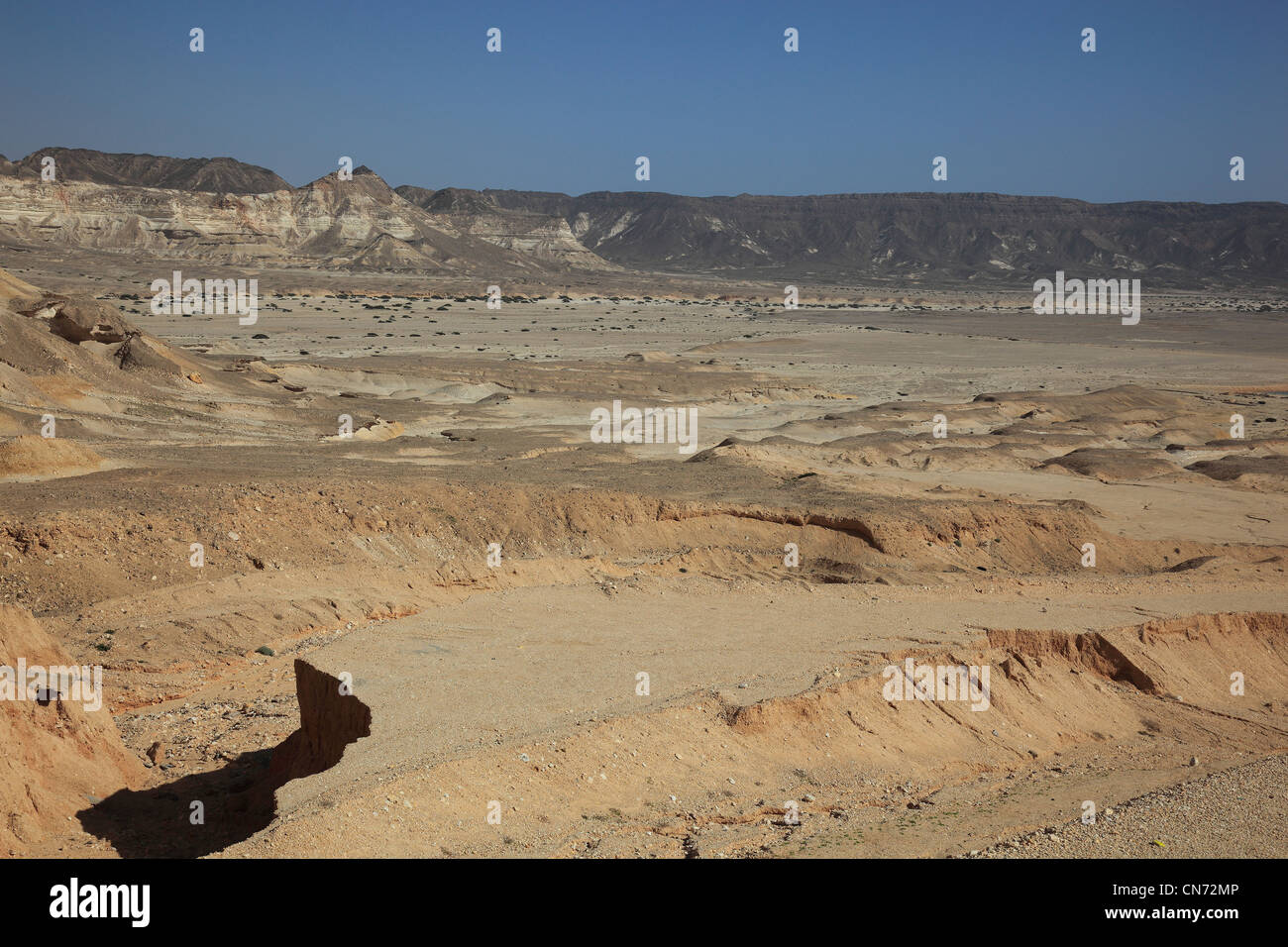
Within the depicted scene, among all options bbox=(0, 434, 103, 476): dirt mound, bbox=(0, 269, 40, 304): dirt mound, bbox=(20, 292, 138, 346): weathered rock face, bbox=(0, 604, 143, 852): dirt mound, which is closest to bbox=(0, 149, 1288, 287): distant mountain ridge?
bbox=(0, 269, 40, 304): dirt mound

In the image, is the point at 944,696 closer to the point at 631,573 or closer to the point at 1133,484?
the point at 631,573

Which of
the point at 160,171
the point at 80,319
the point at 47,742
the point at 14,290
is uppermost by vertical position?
the point at 160,171

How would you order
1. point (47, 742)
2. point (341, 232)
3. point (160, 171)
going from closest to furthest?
point (47, 742)
point (341, 232)
point (160, 171)

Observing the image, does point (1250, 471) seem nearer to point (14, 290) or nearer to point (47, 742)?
point (47, 742)

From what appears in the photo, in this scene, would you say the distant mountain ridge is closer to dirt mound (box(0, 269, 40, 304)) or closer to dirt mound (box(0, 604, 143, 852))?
dirt mound (box(0, 269, 40, 304))

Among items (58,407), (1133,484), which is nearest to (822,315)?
(1133,484)

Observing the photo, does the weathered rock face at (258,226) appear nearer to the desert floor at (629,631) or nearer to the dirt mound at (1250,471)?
the desert floor at (629,631)

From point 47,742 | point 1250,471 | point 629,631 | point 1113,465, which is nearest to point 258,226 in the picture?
point 1113,465

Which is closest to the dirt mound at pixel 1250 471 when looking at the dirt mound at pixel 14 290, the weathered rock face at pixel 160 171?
the dirt mound at pixel 14 290
